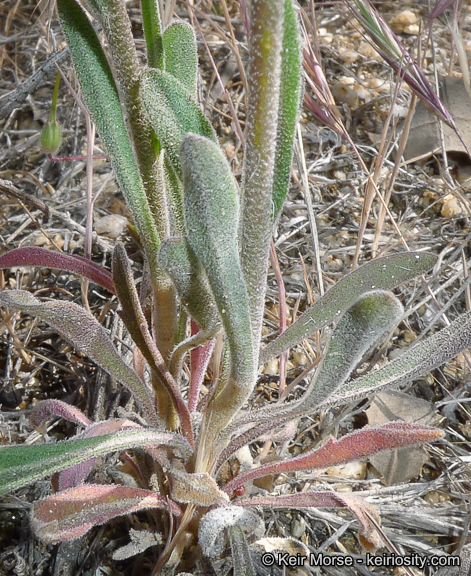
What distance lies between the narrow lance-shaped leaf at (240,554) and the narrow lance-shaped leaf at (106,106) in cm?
48

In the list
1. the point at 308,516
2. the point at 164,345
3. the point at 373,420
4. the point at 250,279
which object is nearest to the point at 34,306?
the point at 164,345

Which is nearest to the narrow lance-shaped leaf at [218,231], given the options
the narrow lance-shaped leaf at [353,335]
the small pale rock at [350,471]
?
the narrow lance-shaped leaf at [353,335]

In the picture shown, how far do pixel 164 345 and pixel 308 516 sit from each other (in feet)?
1.69

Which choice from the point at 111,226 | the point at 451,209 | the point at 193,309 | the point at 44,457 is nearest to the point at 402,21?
the point at 451,209

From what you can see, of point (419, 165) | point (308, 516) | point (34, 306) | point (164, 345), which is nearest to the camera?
point (34, 306)

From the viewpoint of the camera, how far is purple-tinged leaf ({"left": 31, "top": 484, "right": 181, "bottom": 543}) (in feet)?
2.95

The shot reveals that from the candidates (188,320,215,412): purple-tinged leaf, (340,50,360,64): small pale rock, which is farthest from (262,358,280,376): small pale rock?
(340,50,360,64): small pale rock

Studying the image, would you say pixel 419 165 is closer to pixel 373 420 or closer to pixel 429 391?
pixel 429 391

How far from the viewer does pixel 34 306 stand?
0.96m

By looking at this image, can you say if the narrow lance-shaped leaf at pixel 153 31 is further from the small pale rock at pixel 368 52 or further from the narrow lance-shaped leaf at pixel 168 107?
the small pale rock at pixel 368 52

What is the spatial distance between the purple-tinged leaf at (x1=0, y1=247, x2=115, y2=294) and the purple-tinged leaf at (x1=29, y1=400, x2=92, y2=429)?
251mm

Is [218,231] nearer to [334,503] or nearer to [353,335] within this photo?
[353,335]

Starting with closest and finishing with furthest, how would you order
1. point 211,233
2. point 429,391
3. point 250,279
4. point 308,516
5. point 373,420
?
point 211,233
point 250,279
point 308,516
point 373,420
point 429,391

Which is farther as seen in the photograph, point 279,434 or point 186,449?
point 279,434
